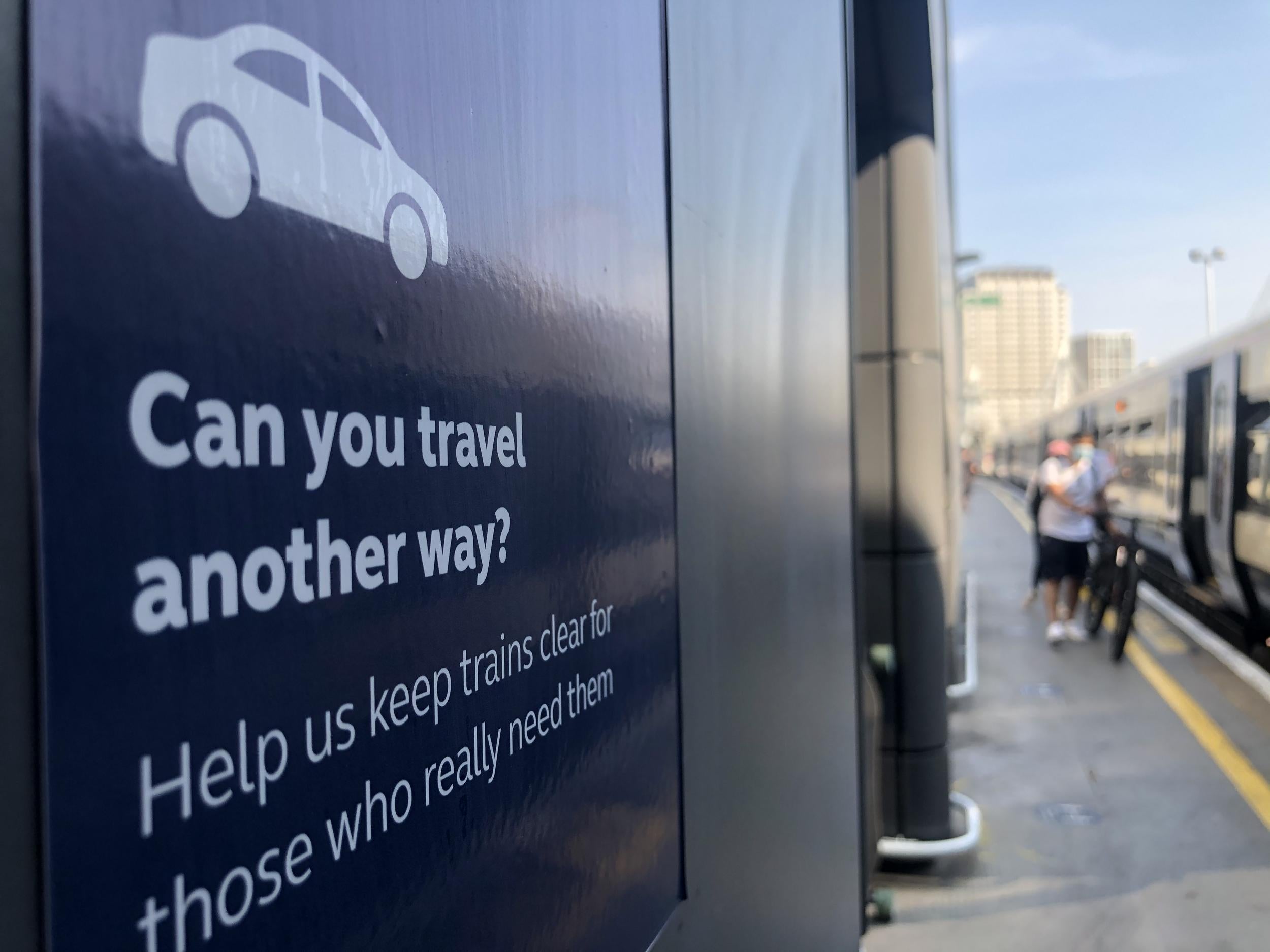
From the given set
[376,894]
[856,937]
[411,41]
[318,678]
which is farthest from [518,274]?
[856,937]

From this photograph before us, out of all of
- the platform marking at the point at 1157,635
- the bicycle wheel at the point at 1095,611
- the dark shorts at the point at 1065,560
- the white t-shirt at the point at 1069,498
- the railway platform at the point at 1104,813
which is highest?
the white t-shirt at the point at 1069,498

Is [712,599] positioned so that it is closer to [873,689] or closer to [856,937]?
[856,937]

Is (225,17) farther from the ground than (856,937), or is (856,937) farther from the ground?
(225,17)

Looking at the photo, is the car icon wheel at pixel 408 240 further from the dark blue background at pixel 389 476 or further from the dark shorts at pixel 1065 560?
the dark shorts at pixel 1065 560

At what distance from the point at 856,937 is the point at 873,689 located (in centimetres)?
137

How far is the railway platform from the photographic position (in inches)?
162

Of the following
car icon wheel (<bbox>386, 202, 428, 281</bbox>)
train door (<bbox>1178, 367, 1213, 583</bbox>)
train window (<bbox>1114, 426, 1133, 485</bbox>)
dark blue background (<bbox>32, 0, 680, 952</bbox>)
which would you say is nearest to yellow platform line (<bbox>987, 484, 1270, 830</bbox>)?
train door (<bbox>1178, 367, 1213, 583</bbox>)

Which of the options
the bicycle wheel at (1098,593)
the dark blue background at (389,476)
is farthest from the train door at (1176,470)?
the dark blue background at (389,476)

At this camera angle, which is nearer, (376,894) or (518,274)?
(376,894)

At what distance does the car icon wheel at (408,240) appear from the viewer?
105 centimetres

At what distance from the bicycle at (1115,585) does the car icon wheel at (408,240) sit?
29.2 ft

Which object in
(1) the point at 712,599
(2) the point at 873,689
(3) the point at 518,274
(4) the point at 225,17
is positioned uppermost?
(4) the point at 225,17

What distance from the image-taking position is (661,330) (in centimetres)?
187

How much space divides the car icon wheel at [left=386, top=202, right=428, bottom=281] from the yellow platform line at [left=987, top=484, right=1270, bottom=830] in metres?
5.47
